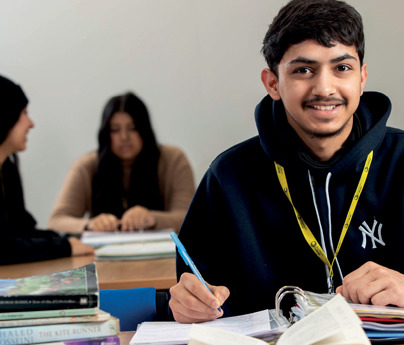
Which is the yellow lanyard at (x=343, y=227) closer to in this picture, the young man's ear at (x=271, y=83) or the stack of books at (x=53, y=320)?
the young man's ear at (x=271, y=83)

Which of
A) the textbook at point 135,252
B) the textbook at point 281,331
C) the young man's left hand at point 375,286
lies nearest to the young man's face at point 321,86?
the young man's left hand at point 375,286

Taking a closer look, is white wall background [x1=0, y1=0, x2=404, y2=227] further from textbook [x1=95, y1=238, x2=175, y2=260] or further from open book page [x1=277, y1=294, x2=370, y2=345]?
open book page [x1=277, y1=294, x2=370, y2=345]

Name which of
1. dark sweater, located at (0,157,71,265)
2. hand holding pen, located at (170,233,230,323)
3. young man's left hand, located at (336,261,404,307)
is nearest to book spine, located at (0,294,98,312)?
hand holding pen, located at (170,233,230,323)

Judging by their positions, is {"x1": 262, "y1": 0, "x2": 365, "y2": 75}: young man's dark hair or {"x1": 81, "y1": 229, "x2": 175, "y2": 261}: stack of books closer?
{"x1": 262, "y1": 0, "x2": 365, "y2": 75}: young man's dark hair

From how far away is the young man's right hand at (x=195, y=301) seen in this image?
111 centimetres

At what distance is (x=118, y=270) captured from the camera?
6.14 feet

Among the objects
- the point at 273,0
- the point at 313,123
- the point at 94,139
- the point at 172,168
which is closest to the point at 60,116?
the point at 94,139

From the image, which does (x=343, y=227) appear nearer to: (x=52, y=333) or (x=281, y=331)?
(x=281, y=331)

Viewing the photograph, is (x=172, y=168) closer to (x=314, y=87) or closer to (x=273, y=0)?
(x=273, y=0)

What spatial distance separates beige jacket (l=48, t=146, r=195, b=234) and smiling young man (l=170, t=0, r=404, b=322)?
5.64ft

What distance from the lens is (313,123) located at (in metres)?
1.43

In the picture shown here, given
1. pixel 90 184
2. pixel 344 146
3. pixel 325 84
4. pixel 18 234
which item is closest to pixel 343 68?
pixel 325 84

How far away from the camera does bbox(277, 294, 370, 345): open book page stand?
32.1 inches

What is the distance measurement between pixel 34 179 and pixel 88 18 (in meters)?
1.14
